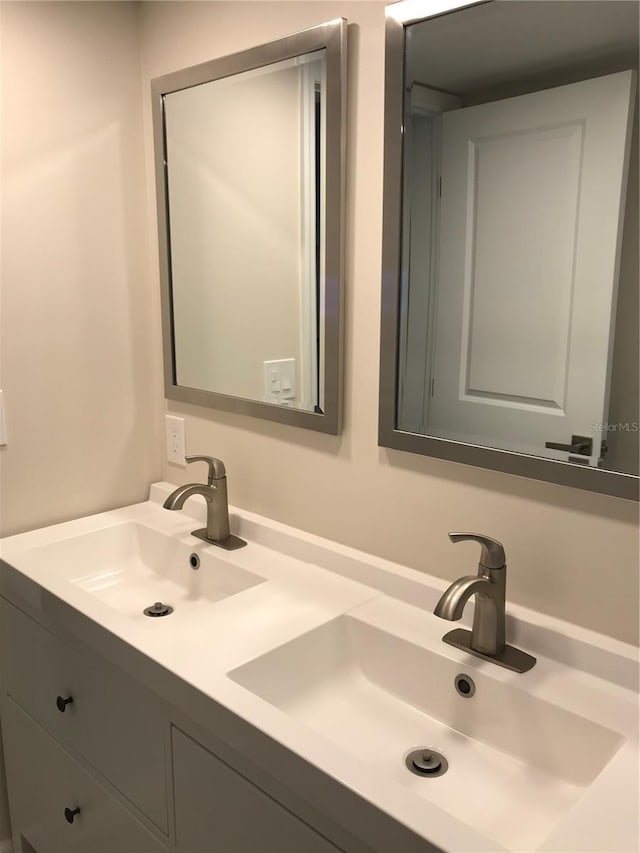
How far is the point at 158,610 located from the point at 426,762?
681 mm

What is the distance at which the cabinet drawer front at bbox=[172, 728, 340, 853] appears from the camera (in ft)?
3.08

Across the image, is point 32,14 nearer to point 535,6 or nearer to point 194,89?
point 194,89

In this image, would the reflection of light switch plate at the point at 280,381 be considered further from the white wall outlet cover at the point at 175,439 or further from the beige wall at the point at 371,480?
the white wall outlet cover at the point at 175,439

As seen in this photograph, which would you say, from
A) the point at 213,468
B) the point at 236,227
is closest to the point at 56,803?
the point at 213,468

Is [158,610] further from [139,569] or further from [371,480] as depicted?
[371,480]

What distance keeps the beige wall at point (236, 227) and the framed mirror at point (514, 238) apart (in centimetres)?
28

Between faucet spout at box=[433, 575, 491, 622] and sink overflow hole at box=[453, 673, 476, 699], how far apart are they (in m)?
0.13

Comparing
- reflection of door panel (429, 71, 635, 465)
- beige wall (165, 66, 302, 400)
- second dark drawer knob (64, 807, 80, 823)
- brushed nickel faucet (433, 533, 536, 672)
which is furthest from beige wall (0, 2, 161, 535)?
brushed nickel faucet (433, 533, 536, 672)

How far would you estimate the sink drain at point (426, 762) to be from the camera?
1008 mm

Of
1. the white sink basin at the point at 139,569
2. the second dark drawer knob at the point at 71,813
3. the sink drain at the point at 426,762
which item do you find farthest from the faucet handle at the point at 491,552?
the second dark drawer knob at the point at 71,813

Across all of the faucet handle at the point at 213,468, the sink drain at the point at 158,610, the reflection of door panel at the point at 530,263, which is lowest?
the sink drain at the point at 158,610

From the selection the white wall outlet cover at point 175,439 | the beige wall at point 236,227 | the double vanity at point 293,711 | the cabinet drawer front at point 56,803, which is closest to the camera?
the double vanity at point 293,711

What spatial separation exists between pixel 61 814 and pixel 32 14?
1684 millimetres

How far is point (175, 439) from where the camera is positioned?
5.91ft
